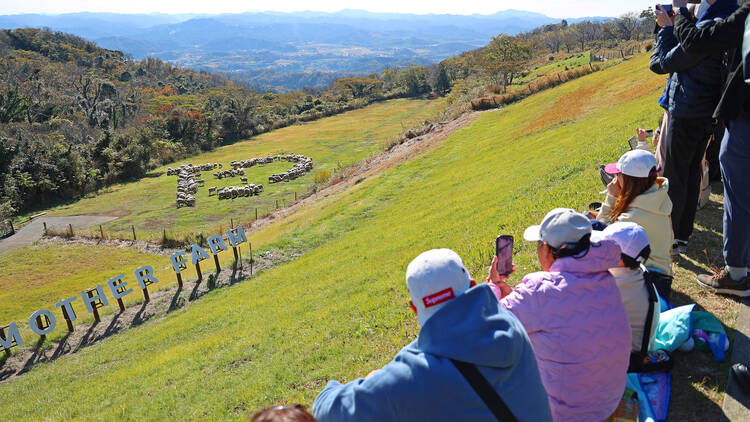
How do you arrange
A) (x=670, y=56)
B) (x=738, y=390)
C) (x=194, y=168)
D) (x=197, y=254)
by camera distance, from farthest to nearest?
(x=194, y=168), (x=197, y=254), (x=670, y=56), (x=738, y=390)

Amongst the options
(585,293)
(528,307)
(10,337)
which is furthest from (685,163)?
(10,337)

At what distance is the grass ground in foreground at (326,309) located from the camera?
7401 millimetres

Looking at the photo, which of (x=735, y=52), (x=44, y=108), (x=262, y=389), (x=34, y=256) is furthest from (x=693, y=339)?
(x=44, y=108)

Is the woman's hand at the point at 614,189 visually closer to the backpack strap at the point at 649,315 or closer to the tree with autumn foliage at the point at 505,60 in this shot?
the backpack strap at the point at 649,315

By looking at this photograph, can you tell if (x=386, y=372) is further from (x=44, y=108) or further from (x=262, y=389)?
(x=44, y=108)

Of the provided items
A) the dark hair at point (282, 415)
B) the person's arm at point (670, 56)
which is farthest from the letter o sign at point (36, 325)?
the person's arm at point (670, 56)

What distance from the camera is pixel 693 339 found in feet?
13.9

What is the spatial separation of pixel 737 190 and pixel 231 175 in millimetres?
44755

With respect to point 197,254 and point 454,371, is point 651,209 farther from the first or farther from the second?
point 197,254

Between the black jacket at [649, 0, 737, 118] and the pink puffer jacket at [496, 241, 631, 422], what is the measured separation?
3284 millimetres

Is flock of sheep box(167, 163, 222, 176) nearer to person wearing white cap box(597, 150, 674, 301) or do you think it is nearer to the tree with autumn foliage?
the tree with autumn foliage

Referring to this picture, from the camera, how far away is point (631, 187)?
493 centimetres

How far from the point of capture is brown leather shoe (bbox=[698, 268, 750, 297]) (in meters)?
4.80

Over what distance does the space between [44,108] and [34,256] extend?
56.9 m
